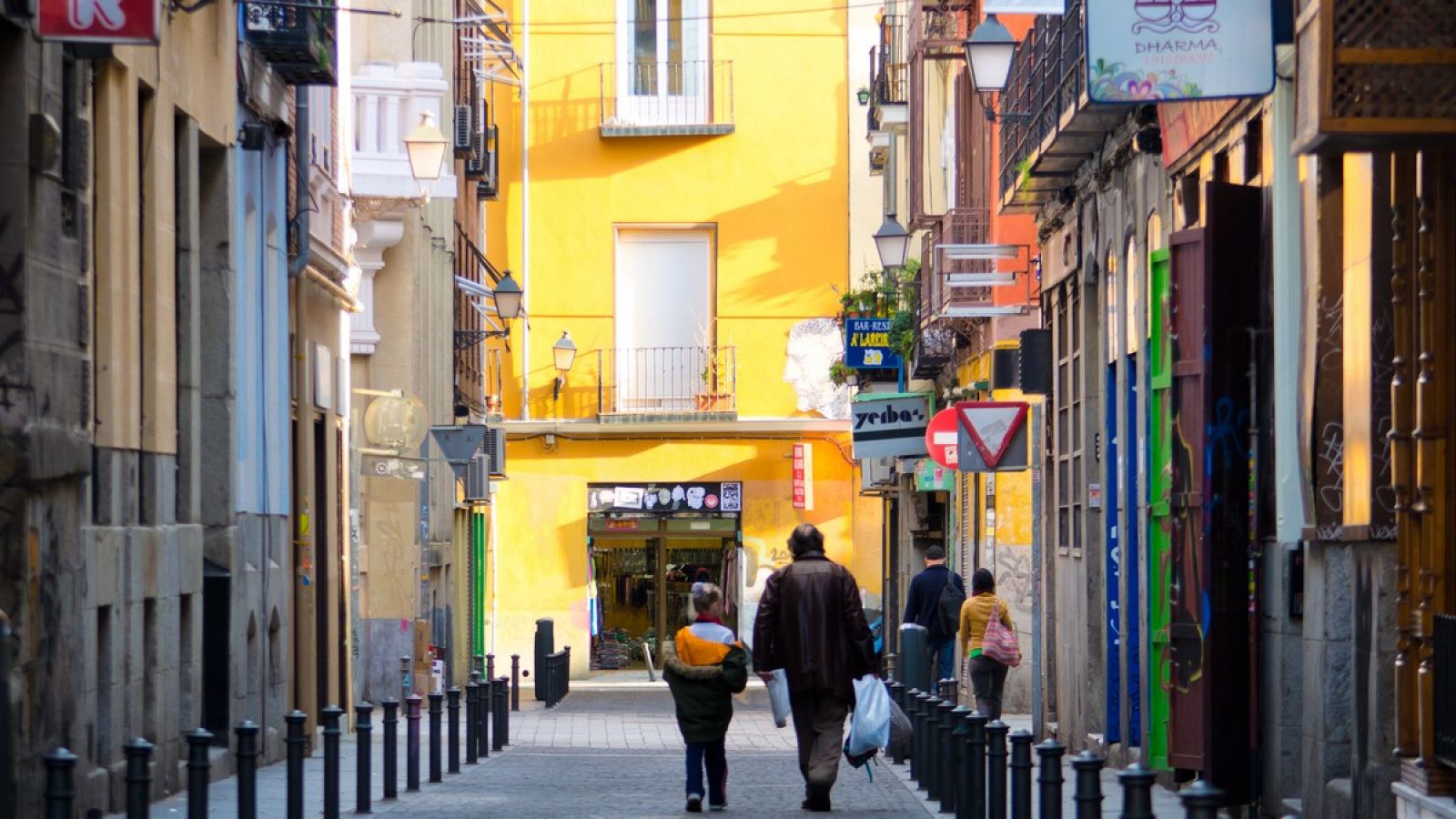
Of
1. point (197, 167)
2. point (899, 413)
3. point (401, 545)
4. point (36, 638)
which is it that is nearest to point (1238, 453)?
point (36, 638)

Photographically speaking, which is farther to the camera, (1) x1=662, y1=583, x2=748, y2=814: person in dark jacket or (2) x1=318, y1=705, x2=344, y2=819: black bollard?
(1) x1=662, y1=583, x2=748, y2=814: person in dark jacket

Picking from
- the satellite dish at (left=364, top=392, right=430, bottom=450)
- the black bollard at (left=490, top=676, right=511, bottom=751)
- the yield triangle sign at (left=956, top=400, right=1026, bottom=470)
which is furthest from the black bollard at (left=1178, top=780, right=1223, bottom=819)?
the satellite dish at (left=364, top=392, right=430, bottom=450)

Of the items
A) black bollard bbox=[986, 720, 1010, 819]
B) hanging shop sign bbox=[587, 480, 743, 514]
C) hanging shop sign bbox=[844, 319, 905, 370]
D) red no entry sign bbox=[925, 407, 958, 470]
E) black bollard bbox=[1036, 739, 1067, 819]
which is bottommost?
black bollard bbox=[986, 720, 1010, 819]

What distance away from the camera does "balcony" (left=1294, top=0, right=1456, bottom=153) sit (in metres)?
10.6

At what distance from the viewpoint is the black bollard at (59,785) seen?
339 inches

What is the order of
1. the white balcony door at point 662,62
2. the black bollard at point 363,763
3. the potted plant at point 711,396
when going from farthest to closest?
the potted plant at point 711,396
the white balcony door at point 662,62
the black bollard at point 363,763

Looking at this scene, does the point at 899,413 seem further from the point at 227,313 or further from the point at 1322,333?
the point at 1322,333

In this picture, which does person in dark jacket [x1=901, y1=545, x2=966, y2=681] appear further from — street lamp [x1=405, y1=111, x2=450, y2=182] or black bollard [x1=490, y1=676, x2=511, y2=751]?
street lamp [x1=405, y1=111, x2=450, y2=182]

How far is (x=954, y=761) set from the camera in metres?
15.5

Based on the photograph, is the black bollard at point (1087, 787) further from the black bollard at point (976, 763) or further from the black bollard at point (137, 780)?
the black bollard at point (976, 763)

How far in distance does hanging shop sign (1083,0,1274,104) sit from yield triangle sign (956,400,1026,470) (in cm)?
657

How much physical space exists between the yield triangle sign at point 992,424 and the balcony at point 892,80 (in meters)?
17.4

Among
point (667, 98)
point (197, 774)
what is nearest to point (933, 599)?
point (197, 774)

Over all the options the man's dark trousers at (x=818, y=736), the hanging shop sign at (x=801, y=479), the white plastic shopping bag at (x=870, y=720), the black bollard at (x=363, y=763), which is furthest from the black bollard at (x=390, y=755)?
the hanging shop sign at (x=801, y=479)
